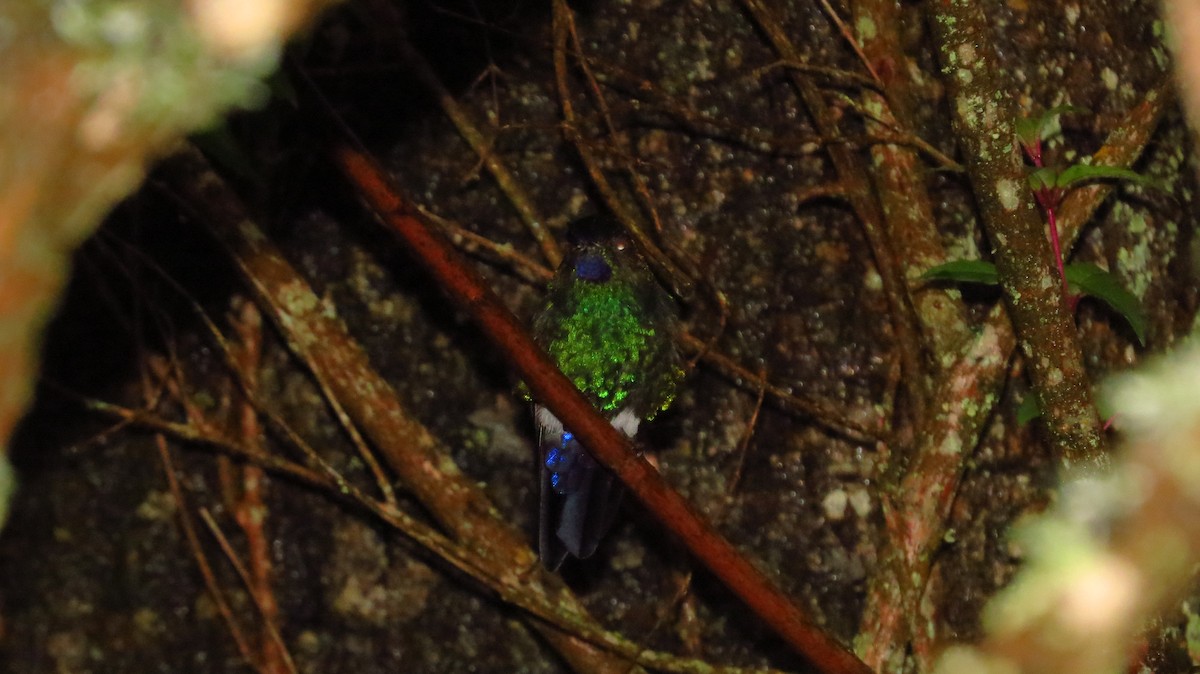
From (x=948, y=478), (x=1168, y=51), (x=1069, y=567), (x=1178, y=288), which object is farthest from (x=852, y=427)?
(x=1069, y=567)

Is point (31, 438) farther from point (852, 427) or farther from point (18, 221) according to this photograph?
point (18, 221)

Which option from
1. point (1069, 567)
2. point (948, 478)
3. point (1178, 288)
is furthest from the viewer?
point (1178, 288)

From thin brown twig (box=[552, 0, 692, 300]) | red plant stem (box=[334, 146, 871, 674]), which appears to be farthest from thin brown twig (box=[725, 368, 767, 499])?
red plant stem (box=[334, 146, 871, 674])

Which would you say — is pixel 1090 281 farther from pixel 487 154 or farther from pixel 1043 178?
pixel 487 154

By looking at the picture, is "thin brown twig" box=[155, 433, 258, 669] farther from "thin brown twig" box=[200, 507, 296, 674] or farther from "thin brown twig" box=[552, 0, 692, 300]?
"thin brown twig" box=[552, 0, 692, 300]

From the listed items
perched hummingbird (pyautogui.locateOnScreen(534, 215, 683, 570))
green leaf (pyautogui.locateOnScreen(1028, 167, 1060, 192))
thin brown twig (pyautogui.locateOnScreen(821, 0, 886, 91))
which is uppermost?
thin brown twig (pyautogui.locateOnScreen(821, 0, 886, 91))

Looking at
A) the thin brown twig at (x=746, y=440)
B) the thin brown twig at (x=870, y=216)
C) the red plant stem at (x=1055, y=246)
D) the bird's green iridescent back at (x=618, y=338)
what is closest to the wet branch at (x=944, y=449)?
the thin brown twig at (x=870, y=216)
